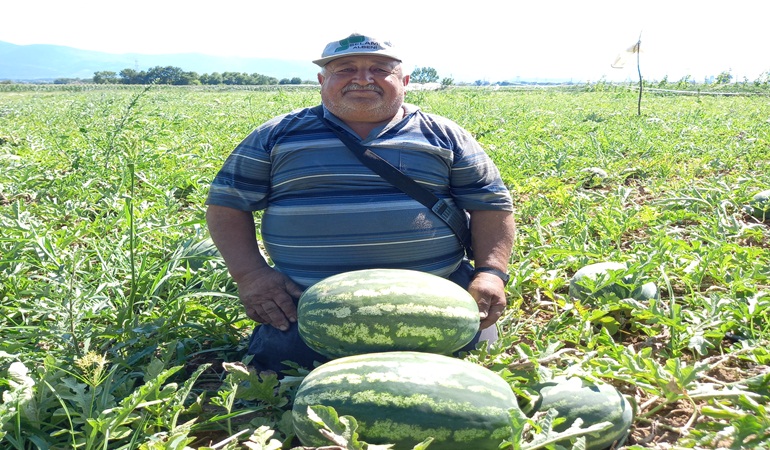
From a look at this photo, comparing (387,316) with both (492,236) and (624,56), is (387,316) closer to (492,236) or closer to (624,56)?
(492,236)

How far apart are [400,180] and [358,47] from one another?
0.62 m

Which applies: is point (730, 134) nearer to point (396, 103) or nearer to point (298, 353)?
point (396, 103)

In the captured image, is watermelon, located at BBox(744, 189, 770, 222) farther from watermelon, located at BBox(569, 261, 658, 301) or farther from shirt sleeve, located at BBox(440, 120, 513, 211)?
shirt sleeve, located at BBox(440, 120, 513, 211)

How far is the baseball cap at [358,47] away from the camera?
262 cm

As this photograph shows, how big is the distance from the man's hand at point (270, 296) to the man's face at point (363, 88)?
2.63 ft

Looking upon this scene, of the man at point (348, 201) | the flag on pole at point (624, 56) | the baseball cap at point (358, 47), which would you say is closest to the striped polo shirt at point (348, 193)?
the man at point (348, 201)

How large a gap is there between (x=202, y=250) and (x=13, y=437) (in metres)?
1.72

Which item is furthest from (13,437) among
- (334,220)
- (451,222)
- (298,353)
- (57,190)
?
(57,190)

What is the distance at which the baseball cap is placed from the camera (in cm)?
262

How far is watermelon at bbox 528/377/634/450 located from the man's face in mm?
1422

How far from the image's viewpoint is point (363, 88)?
2.68 metres

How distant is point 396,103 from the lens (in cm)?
275

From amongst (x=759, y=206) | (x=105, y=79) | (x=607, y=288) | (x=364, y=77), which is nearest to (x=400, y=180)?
(x=364, y=77)

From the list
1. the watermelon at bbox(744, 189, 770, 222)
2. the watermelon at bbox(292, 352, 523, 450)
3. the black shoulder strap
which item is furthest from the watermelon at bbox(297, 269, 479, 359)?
the watermelon at bbox(744, 189, 770, 222)
